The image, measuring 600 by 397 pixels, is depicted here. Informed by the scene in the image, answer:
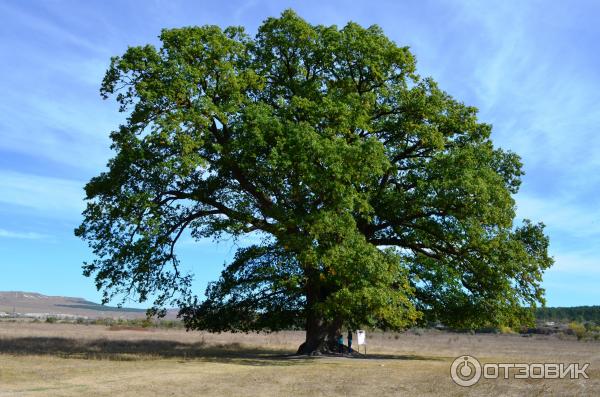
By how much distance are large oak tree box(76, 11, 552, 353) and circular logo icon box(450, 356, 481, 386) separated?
144 inches

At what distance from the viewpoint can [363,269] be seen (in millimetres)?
23188

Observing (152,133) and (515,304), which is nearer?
(152,133)

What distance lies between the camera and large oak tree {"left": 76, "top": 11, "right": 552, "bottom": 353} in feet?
78.8

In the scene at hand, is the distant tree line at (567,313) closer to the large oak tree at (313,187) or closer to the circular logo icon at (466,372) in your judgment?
the large oak tree at (313,187)

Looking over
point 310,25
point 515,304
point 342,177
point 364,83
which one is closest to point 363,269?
point 342,177

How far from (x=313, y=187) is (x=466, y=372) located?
930cm

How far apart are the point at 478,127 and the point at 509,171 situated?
2.76 m

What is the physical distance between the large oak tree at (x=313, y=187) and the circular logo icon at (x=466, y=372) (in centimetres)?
365

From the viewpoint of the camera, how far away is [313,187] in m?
24.2

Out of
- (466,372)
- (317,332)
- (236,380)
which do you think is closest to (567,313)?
(317,332)

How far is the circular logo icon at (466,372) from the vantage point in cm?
1688

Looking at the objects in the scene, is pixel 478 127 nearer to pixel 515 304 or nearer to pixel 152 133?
pixel 515 304

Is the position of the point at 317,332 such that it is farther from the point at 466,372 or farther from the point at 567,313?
the point at 567,313

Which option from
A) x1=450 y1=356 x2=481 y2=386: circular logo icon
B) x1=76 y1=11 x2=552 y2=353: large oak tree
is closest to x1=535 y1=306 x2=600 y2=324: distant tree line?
x1=76 y1=11 x2=552 y2=353: large oak tree
